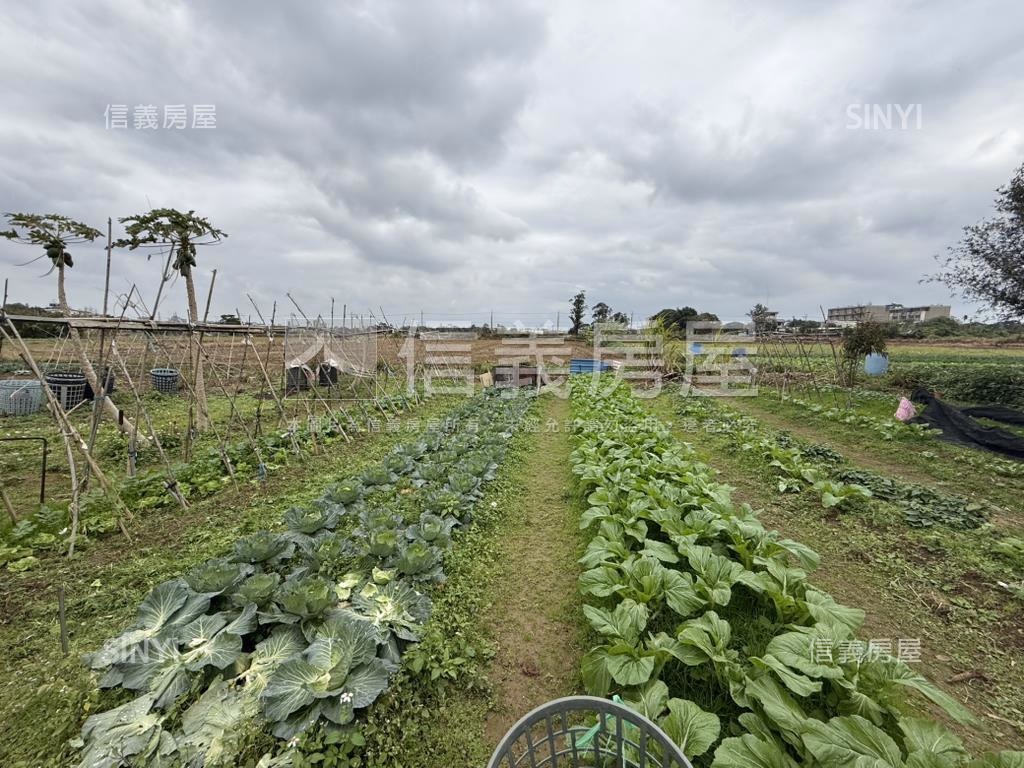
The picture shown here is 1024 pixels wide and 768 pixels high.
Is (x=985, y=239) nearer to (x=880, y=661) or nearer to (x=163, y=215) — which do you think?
(x=880, y=661)

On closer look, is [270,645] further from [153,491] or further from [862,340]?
[862,340]

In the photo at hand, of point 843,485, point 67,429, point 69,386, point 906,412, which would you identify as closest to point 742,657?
point 843,485

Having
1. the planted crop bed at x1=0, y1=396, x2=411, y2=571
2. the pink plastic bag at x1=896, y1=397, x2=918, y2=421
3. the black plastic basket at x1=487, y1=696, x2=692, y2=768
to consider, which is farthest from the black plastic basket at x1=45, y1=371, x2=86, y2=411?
the pink plastic bag at x1=896, y1=397, x2=918, y2=421

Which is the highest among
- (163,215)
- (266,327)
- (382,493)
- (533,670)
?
(163,215)

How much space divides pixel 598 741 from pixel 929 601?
128 inches

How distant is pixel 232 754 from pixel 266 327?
7.04 meters

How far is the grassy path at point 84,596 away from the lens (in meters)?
2.06

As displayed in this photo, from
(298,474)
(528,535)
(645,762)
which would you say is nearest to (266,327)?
(298,474)

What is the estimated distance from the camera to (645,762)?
156 cm

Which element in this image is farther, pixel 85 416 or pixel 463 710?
pixel 85 416

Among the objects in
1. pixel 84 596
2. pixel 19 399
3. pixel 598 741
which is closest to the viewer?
pixel 598 741

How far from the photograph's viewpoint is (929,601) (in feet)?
10.0

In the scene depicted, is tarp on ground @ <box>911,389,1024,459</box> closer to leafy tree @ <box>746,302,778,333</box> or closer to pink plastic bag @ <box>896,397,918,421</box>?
pink plastic bag @ <box>896,397,918,421</box>

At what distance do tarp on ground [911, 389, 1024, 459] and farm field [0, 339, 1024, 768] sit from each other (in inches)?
45.3
